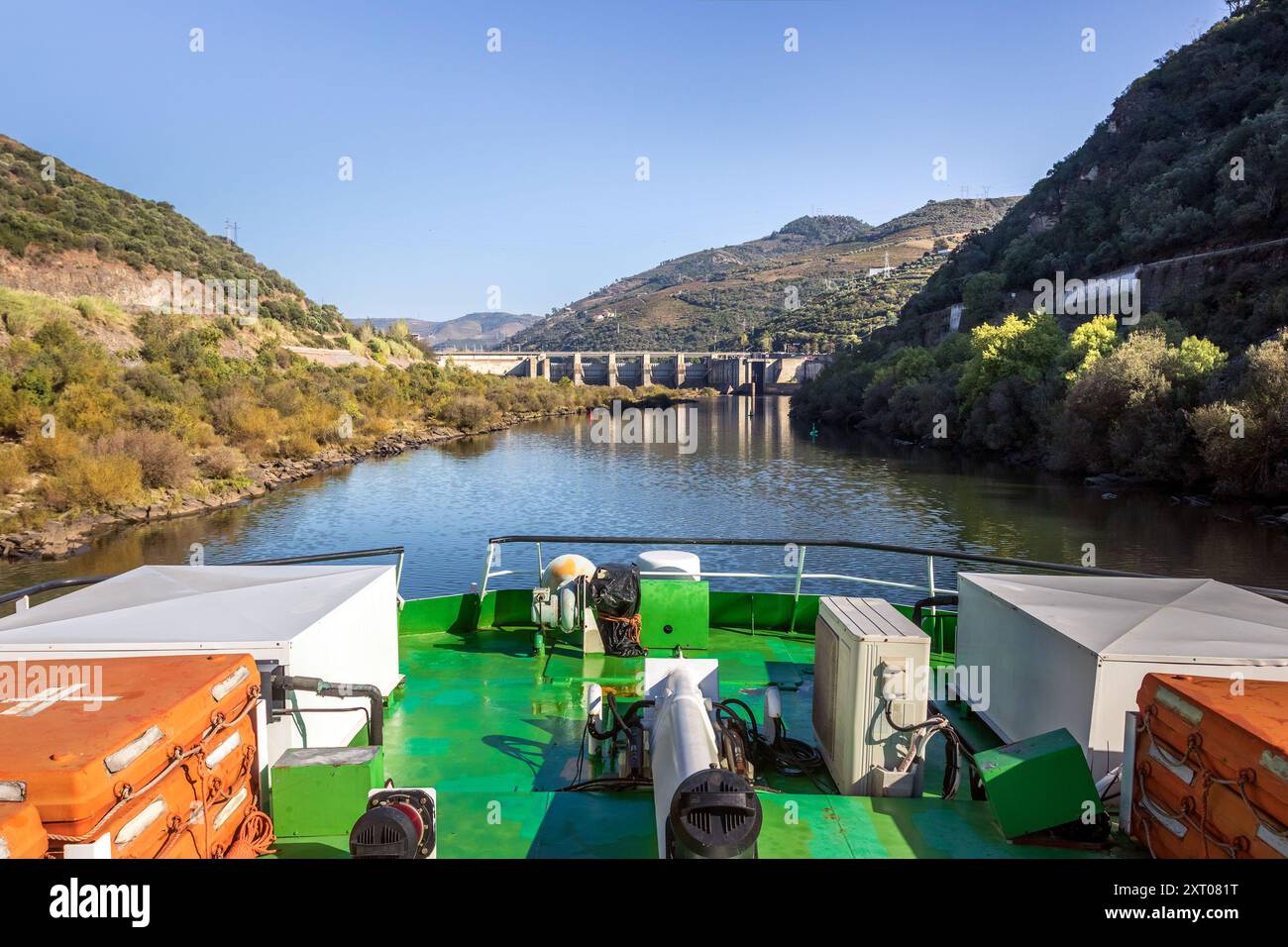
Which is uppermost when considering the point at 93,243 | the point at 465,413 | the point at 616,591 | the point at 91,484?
the point at 93,243

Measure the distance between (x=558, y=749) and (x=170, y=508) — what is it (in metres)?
27.8

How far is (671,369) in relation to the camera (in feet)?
433

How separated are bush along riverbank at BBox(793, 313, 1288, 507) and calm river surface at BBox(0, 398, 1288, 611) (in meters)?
1.47

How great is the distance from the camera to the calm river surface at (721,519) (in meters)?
22.3

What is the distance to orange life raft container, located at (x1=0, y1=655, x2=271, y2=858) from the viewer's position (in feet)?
8.48

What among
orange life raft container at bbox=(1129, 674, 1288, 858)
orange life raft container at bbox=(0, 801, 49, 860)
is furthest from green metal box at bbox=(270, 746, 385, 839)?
orange life raft container at bbox=(1129, 674, 1288, 858)

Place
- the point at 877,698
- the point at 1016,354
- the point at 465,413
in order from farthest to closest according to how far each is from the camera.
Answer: the point at 465,413
the point at 1016,354
the point at 877,698

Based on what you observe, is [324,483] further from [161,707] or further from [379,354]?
[379,354]

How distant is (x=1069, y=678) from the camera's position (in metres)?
4.69

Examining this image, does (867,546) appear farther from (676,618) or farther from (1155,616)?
(1155,616)

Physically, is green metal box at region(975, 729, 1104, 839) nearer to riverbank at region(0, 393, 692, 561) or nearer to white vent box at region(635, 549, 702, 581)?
white vent box at region(635, 549, 702, 581)

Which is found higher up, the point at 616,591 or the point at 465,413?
the point at 465,413

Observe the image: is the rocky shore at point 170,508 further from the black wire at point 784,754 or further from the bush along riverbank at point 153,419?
the black wire at point 784,754

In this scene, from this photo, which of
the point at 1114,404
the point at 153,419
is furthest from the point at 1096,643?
the point at 153,419
